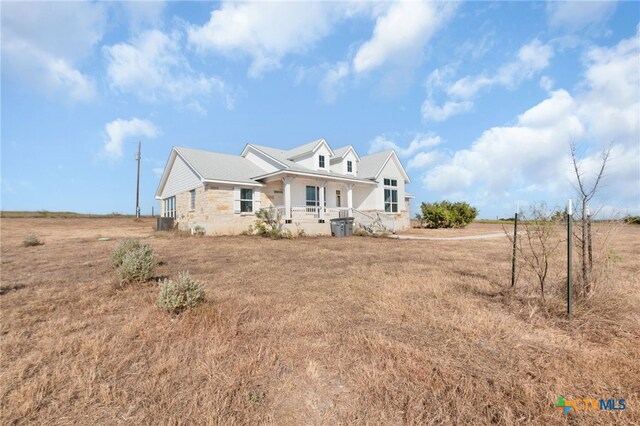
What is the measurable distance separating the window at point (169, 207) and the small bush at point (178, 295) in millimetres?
21556

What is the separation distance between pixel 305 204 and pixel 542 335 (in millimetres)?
18830

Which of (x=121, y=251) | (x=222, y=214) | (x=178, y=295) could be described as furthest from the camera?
(x=222, y=214)

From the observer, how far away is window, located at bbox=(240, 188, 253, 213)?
1930cm

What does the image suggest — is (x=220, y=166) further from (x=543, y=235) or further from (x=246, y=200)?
(x=543, y=235)

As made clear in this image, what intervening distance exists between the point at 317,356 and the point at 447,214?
25540mm

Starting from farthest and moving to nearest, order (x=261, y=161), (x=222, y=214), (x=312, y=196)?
1. (x=261, y=161)
2. (x=312, y=196)
3. (x=222, y=214)

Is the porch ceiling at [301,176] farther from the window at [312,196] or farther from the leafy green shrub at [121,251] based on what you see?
the leafy green shrub at [121,251]

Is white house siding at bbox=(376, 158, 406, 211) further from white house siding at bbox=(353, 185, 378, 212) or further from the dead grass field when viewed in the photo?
the dead grass field

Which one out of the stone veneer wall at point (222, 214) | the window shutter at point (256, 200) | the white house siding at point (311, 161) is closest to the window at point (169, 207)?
the stone veneer wall at point (222, 214)

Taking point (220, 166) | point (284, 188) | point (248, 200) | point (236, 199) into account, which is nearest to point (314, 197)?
point (284, 188)

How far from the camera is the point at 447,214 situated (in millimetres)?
25672

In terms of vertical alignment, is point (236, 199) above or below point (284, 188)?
below

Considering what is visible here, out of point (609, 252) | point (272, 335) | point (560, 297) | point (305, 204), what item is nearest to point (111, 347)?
point (272, 335)

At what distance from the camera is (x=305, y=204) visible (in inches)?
858
